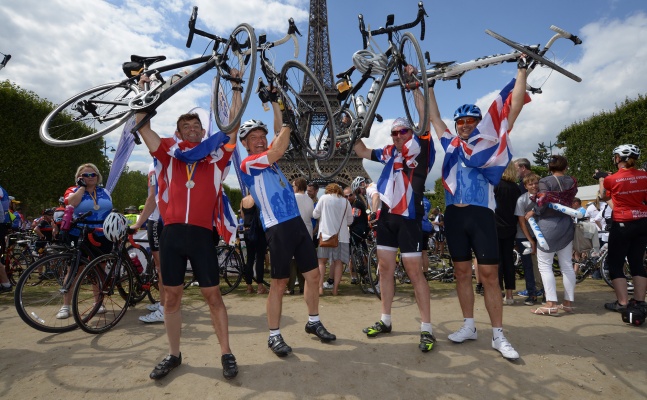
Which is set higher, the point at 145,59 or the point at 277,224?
the point at 145,59

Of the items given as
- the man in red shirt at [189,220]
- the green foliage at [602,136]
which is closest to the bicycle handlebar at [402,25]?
the man in red shirt at [189,220]

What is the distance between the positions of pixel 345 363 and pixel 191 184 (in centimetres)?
211

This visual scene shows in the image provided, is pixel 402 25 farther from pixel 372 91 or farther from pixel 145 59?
pixel 145 59

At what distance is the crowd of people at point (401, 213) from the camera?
10.0 feet

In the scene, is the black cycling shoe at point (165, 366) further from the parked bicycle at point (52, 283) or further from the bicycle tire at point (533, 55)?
the bicycle tire at point (533, 55)

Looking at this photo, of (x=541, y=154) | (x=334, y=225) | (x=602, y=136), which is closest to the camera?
(x=334, y=225)

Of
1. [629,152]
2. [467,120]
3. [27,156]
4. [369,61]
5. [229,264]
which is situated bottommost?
[229,264]

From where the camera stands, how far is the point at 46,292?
4695 millimetres

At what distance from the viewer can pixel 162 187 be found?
3.15 metres

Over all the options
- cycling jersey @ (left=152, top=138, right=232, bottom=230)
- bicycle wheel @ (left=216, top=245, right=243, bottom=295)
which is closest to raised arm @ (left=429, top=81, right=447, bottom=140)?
cycling jersey @ (left=152, top=138, right=232, bottom=230)

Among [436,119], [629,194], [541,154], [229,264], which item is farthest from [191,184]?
[541,154]

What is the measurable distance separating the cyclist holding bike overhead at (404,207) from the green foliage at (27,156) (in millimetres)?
23591

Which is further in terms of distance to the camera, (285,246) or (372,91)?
(372,91)

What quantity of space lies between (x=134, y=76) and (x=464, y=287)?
4350 millimetres
